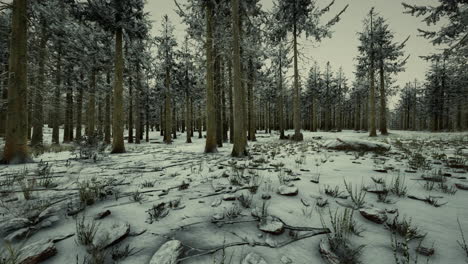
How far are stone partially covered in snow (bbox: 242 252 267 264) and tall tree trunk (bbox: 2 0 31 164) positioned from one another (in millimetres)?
7421

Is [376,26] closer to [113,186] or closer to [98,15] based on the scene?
[98,15]

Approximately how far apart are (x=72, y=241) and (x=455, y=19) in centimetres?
1658

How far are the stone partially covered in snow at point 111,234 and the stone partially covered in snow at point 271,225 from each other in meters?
1.36

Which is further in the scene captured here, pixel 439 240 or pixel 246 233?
pixel 246 233

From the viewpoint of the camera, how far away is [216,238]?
6.15 feet

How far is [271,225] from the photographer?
6.63 ft

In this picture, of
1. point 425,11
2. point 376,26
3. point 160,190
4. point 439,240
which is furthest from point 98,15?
point 376,26

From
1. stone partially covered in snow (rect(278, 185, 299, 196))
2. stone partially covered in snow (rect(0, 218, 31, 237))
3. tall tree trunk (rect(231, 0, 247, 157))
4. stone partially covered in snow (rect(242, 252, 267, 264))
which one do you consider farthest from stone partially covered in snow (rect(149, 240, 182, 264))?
tall tree trunk (rect(231, 0, 247, 157))

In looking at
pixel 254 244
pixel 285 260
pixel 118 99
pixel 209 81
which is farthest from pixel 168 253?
pixel 118 99

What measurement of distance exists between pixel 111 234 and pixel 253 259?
1.34m

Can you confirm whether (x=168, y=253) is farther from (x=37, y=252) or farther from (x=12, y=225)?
(x=12, y=225)

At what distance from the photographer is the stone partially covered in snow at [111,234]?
5.59 feet

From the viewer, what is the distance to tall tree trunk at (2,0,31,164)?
216 inches

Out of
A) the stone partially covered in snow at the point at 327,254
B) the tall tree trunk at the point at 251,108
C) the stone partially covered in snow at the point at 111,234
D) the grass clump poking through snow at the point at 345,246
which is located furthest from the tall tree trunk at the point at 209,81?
the tall tree trunk at the point at 251,108
